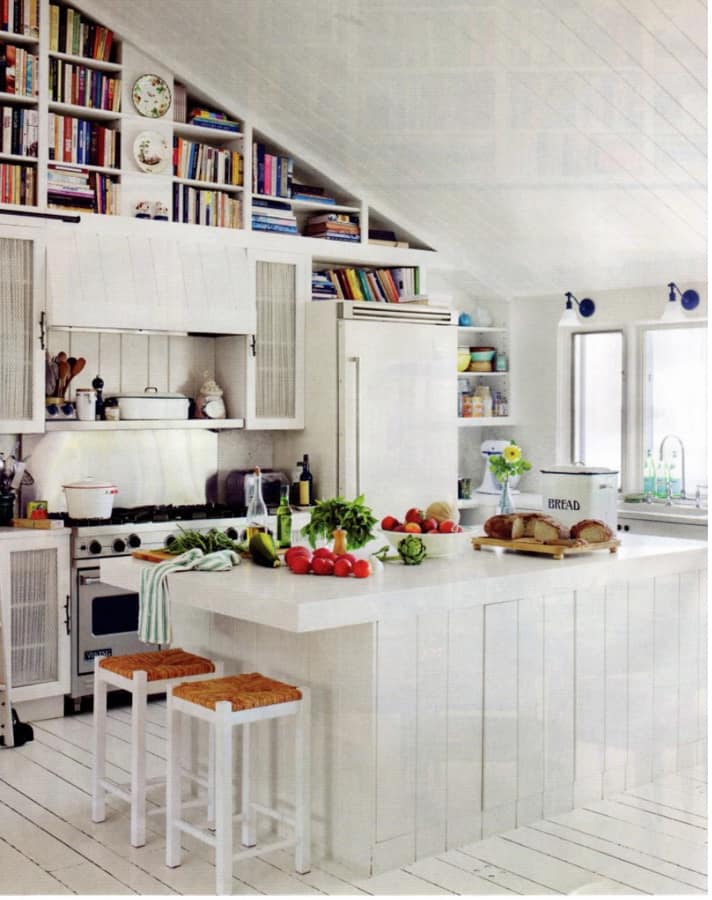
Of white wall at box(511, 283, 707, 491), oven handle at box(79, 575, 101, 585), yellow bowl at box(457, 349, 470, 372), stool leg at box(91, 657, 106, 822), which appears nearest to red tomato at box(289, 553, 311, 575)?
stool leg at box(91, 657, 106, 822)

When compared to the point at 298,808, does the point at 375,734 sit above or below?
above

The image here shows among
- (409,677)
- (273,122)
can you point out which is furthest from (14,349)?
(409,677)

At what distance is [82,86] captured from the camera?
6160 millimetres

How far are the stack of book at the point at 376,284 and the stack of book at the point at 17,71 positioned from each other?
2.04m

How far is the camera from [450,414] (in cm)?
722

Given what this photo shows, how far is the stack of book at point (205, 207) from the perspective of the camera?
6.50m

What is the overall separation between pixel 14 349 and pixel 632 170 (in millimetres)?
3228

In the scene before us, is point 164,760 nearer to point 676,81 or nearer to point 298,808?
point 298,808

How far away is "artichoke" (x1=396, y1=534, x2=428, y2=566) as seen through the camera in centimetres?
420

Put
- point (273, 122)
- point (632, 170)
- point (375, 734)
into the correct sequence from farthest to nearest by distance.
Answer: point (273, 122) < point (632, 170) < point (375, 734)

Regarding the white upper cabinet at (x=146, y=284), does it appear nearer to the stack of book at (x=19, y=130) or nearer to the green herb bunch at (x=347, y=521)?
the stack of book at (x=19, y=130)

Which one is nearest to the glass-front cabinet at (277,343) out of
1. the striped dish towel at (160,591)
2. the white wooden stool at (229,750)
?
the striped dish towel at (160,591)

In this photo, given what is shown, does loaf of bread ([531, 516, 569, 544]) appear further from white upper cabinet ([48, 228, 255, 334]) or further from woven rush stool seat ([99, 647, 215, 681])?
white upper cabinet ([48, 228, 255, 334])

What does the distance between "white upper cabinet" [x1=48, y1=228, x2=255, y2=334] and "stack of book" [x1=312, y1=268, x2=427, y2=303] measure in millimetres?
760
